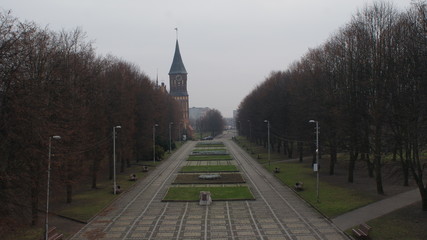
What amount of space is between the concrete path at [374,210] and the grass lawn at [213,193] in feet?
33.2

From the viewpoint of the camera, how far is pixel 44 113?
26172 mm

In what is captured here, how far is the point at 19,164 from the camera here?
84.1 feet

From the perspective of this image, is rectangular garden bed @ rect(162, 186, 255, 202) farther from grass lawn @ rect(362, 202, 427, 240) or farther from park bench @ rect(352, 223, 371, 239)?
park bench @ rect(352, 223, 371, 239)

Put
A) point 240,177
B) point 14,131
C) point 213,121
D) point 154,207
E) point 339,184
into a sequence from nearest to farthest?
point 14,131
point 154,207
point 339,184
point 240,177
point 213,121

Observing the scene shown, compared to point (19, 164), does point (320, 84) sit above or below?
above

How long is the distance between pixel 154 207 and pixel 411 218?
1963 cm

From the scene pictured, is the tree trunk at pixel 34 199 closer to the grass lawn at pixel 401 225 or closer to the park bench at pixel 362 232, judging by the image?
the park bench at pixel 362 232

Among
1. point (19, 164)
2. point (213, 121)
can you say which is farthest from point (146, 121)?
point (213, 121)

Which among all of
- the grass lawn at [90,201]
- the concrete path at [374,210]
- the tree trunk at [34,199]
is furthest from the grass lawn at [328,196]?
the tree trunk at [34,199]

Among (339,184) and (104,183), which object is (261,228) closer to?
(339,184)

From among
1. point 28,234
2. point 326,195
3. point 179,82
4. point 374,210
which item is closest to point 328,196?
point 326,195

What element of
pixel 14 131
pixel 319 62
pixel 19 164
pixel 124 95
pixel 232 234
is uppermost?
pixel 319 62

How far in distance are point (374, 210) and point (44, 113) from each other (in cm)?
2406

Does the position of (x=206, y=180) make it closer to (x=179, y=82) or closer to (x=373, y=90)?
(x=373, y=90)
